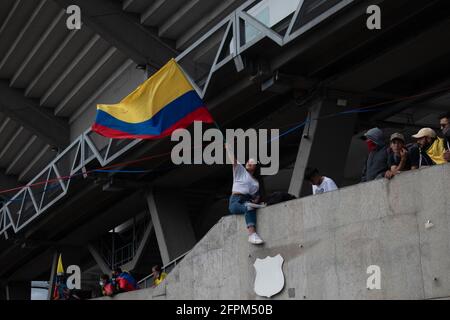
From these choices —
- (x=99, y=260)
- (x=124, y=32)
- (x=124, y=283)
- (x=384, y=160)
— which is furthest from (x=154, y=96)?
(x=99, y=260)

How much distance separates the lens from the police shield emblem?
48.4 ft

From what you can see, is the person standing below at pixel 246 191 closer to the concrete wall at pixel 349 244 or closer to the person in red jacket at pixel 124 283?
the concrete wall at pixel 349 244

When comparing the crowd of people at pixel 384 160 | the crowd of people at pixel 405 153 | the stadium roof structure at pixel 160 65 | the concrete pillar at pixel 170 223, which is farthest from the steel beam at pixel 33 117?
the crowd of people at pixel 405 153

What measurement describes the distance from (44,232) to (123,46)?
36.3 feet

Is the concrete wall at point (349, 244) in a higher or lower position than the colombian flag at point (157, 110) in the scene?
lower

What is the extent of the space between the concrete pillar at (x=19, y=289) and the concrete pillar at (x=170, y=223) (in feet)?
56.6

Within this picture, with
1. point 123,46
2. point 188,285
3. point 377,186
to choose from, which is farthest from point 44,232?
point 377,186

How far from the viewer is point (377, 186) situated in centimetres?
1309

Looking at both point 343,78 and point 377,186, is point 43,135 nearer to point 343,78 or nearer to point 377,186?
point 343,78

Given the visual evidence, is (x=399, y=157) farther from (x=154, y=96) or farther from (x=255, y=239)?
(x=154, y=96)

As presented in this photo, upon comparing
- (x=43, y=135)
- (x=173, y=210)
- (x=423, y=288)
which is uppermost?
(x=43, y=135)

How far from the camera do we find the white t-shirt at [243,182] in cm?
1570

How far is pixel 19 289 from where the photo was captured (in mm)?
41844

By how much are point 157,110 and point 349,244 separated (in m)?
5.93
